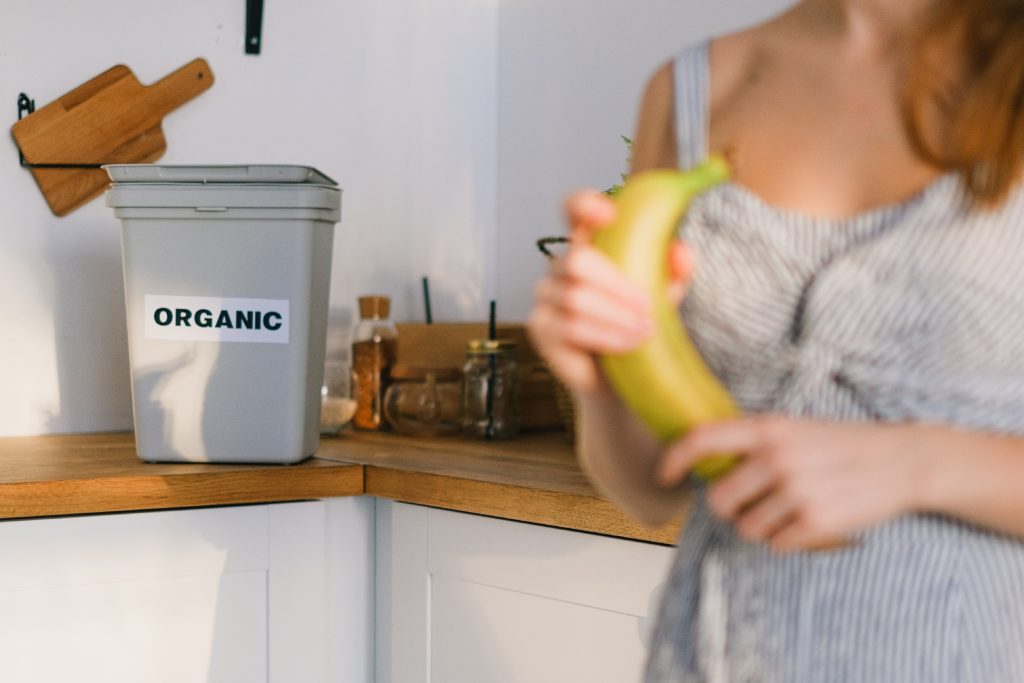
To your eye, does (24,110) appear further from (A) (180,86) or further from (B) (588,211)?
(B) (588,211)

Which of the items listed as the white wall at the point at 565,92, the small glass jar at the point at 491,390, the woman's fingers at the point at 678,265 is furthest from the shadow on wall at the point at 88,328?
the woman's fingers at the point at 678,265

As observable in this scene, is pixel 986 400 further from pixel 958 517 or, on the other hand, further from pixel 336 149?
pixel 336 149

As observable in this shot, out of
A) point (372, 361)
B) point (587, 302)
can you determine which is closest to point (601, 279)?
point (587, 302)

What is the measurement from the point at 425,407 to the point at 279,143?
0.52 meters

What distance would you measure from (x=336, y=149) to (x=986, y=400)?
1.53 m

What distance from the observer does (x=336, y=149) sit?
1865 millimetres

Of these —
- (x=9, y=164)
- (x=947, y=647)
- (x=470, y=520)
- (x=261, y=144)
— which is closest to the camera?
(x=947, y=647)

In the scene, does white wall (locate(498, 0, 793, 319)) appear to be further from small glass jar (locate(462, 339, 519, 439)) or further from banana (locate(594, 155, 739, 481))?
banana (locate(594, 155, 739, 481))

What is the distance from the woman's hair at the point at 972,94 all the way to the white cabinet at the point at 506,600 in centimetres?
57

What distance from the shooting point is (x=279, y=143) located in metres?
1.80

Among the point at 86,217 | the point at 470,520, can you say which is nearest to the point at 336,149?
the point at 86,217

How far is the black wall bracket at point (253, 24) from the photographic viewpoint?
1755 mm

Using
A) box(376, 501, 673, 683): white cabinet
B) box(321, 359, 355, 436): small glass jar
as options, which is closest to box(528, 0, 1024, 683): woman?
box(376, 501, 673, 683): white cabinet

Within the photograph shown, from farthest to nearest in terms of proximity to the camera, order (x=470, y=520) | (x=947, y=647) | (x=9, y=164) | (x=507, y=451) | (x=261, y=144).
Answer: (x=261, y=144) < (x=9, y=164) < (x=507, y=451) < (x=470, y=520) < (x=947, y=647)
